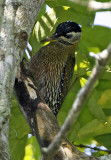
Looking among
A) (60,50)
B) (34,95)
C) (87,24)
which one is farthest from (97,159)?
(60,50)

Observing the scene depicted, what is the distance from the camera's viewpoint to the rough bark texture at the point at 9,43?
2.20 metres

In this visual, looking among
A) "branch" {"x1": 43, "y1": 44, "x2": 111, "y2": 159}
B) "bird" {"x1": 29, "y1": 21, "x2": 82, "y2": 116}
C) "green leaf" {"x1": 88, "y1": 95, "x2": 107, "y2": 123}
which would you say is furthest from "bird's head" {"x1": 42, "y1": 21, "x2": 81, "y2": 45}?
"branch" {"x1": 43, "y1": 44, "x2": 111, "y2": 159}

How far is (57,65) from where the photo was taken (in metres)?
4.07

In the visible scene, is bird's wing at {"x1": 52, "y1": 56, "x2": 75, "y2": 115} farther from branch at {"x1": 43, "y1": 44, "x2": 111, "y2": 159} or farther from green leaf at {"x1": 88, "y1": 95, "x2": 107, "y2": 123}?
branch at {"x1": 43, "y1": 44, "x2": 111, "y2": 159}

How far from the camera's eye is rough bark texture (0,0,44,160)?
2.20 metres

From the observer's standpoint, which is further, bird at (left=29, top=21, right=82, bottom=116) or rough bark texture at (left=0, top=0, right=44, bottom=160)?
bird at (left=29, top=21, right=82, bottom=116)

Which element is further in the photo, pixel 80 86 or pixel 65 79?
pixel 65 79

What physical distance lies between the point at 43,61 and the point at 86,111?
0.76m

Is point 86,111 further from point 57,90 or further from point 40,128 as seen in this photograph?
point 40,128

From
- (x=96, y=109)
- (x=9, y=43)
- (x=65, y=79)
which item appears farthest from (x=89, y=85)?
(x=65, y=79)

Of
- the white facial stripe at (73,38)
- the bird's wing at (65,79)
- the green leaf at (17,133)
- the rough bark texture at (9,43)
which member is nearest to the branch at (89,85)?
the rough bark texture at (9,43)

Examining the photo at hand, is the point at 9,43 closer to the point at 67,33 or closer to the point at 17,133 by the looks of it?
the point at 17,133

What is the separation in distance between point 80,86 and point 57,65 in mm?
634

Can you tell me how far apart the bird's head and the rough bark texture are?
2.98 ft
